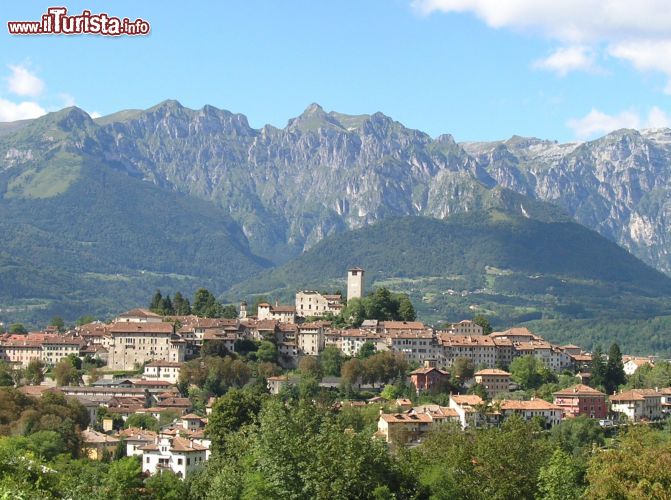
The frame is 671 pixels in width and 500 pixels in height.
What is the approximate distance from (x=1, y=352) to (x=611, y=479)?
88927mm

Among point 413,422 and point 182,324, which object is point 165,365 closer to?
point 182,324

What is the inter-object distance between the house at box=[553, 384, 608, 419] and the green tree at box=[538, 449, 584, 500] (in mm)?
45538

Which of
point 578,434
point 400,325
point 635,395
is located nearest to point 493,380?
point 635,395

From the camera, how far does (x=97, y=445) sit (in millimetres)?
103062

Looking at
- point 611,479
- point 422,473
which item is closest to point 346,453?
point 422,473

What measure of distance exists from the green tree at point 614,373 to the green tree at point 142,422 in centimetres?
4788

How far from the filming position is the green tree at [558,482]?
72875 millimetres

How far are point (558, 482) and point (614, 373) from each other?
225ft

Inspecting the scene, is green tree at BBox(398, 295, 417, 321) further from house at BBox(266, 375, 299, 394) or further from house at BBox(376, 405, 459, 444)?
house at BBox(376, 405, 459, 444)

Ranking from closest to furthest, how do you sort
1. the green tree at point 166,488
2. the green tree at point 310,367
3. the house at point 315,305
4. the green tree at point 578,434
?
1. the green tree at point 166,488
2. the green tree at point 578,434
3. the green tree at point 310,367
4. the house at point 315,305

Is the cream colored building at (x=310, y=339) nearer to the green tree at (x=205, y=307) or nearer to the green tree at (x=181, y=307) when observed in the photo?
the green tree at (x=205, y=307)

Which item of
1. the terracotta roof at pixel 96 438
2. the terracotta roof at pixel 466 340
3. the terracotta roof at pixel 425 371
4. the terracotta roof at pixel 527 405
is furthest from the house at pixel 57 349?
the terracotta roof at pixel 527 405

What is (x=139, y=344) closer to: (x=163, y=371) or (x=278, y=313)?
(x=163, y=371)

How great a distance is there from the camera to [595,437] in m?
113
